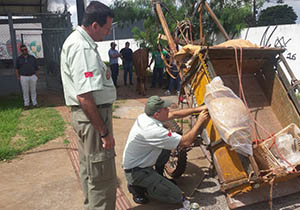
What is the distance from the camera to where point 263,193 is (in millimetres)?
3035

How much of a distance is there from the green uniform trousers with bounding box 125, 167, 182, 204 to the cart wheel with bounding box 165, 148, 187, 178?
548 mm

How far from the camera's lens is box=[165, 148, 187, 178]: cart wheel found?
347 centimetres

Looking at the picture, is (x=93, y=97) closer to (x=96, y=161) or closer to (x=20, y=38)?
(x=96, y=161)

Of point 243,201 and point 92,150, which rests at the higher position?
point 92,150

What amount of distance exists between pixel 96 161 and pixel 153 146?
0.84 metres

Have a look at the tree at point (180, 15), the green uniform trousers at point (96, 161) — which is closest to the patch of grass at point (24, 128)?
the green uniform trousers at point (96, 161)

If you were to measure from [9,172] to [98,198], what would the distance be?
2245 millimetres

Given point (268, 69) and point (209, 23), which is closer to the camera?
point (268, 69)

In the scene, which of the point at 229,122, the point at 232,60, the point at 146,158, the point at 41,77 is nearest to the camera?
the point at 229,122

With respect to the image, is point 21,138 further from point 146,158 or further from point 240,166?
point 240,166

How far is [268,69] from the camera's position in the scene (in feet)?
12.9

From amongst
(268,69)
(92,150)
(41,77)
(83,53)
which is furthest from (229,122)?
(41,77)

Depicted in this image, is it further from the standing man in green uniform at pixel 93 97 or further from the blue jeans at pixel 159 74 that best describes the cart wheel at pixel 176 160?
the blue jeans at pixel 159 74

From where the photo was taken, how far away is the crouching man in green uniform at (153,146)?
9.48ft
